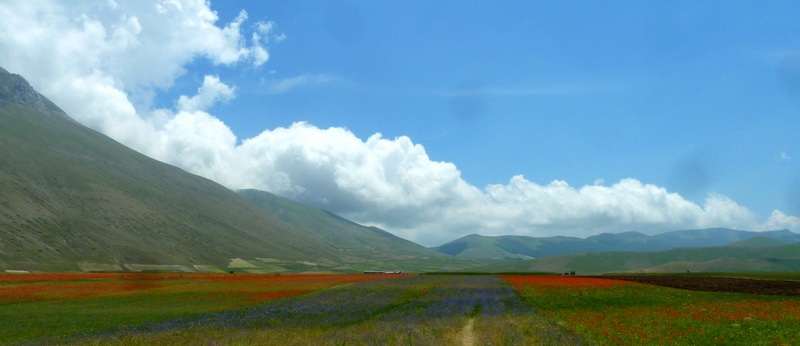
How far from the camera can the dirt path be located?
25.2m

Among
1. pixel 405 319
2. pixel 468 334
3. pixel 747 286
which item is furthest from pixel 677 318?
pixel 747 286

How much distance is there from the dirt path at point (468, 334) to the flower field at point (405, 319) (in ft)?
0.22

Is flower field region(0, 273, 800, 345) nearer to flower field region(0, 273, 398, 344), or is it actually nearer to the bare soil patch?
flower field region(0, 273, 398, 344)

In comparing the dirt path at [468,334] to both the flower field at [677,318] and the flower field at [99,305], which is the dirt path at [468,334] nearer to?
the flower field at [677,318]

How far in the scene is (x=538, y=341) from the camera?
80.7 feet

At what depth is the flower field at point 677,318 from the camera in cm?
2550

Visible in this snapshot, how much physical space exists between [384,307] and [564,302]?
16513 mm

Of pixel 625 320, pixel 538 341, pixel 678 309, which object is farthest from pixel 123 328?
pixel 678 309

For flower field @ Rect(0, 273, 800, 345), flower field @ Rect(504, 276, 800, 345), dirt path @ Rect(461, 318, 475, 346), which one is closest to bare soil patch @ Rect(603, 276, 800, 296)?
flower field @ Rect(504, 276, 800, 345)

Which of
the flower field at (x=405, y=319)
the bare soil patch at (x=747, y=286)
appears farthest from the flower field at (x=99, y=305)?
the bare soil patch at (x=747, y=286)

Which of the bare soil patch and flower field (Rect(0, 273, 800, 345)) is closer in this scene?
flower field (Rect(0, 273, 800, 345))

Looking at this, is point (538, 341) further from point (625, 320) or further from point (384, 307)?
point (384, 307)

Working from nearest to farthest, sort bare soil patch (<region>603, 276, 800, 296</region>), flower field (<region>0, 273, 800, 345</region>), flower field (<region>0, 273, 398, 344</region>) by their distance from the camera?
flower field (<region>0, 273, 800, 345</region>) → flower field (<region>0, 273, 398, 344</region>) → bare soil patch (<region>603, 276, 800, 296</region>)

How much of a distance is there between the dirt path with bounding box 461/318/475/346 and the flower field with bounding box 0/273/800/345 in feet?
0.22
